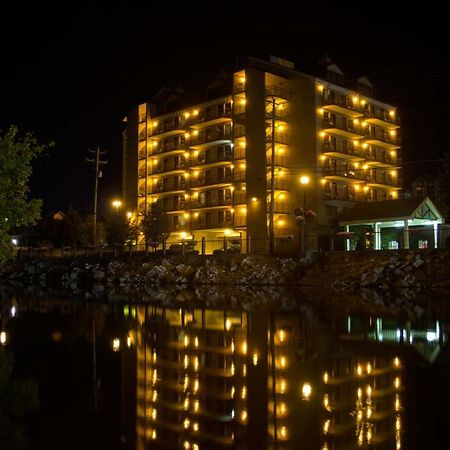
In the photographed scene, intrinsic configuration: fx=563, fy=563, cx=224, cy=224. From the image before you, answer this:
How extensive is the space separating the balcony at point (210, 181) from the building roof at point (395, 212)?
1645 centimetres

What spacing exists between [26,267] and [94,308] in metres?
41.3

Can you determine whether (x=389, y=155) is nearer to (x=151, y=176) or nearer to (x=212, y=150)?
(x=212, y=150)

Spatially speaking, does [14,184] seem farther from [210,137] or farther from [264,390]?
[210,137]

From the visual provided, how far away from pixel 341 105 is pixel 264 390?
54500mm

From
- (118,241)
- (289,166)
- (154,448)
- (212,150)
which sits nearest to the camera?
(154,448)

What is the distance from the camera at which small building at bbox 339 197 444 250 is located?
42281 mm

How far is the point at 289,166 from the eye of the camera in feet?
195

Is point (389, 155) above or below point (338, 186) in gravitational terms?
above

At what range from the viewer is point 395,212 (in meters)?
44.4

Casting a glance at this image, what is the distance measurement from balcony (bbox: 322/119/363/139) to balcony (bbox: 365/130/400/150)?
2034mm

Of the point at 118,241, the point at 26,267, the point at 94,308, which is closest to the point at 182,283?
the point at 118,241

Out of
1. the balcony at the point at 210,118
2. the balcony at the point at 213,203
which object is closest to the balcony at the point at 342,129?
the balcony at the point at 210,118

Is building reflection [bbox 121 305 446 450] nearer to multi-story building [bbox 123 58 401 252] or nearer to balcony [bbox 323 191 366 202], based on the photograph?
multi-story building [bbox 123 58 401 252]

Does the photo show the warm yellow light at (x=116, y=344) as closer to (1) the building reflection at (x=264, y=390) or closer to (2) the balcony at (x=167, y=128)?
(1) the building reflection at (x=264, y=390)
